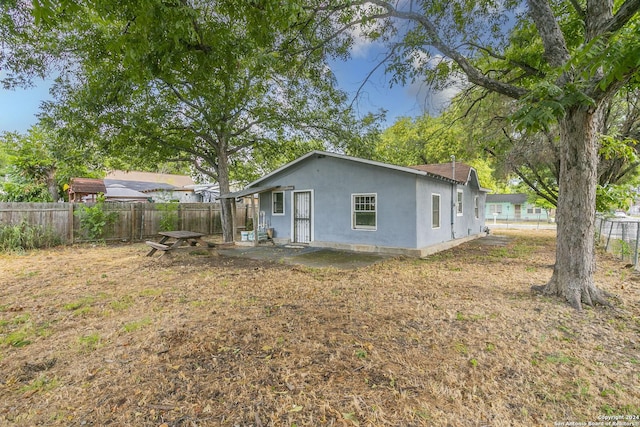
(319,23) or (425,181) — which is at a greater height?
(319,23)

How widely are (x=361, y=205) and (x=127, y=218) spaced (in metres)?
9.58

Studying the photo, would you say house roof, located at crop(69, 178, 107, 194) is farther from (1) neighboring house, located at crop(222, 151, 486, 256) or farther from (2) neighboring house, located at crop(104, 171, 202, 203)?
(1) neighboring house, located at crop(222, 151, 486, 256)

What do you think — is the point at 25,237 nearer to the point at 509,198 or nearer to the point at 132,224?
the point at 132,224

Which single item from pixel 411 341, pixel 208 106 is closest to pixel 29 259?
pixel 208 106

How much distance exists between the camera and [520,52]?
605cm

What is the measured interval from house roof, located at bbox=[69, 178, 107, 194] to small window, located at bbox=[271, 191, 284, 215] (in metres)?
11.5

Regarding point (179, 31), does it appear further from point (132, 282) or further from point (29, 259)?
point (29, 259)

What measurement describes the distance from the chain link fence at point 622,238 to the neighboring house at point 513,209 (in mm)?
26429

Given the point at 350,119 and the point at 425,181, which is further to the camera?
the point at 350,119

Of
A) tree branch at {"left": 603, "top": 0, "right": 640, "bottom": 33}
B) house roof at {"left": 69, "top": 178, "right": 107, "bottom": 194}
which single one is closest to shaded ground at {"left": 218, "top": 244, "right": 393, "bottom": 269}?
tree branch at {"left": 603, "top": 0, "right": 640, "bottom": 33}

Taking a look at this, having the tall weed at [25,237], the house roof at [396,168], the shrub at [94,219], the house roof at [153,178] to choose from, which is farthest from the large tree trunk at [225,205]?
the house roof at [153,178]

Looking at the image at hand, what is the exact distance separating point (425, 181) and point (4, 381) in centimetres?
982

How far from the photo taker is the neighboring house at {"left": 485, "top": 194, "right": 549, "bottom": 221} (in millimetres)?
36062

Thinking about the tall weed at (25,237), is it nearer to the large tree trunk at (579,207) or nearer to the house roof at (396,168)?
the house roof at (396,168)
